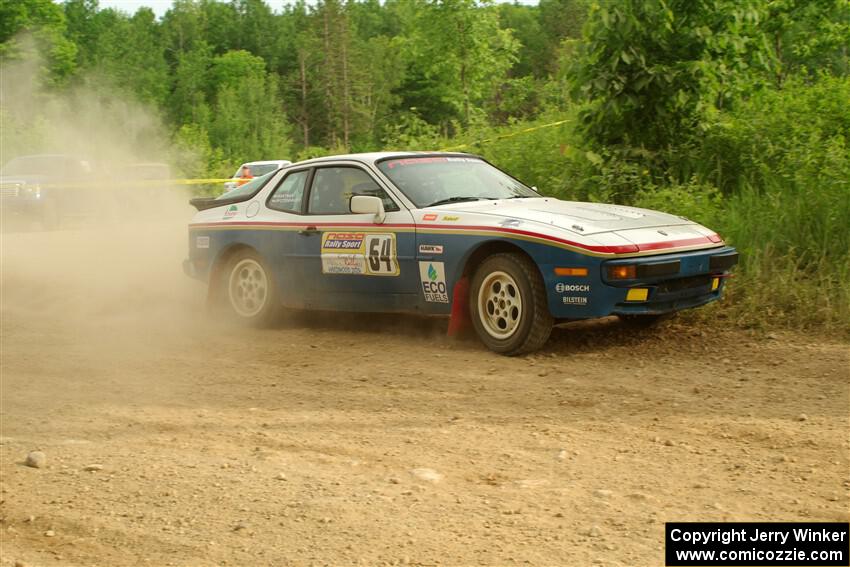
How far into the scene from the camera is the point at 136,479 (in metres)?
4.95

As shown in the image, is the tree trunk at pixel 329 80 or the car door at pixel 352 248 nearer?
the car door at pixel 352 248

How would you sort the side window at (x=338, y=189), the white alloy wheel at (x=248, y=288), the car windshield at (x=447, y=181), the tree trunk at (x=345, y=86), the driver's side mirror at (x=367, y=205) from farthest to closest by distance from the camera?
1. the tree trunk at (x=345, y=86)
2. the white alloy wheel at (x=248, y=288)
3. the side window at (x=338, y=189)
4. the car windshield at (x=447, y=181)
5. the driver's side mirror at (x=367, y=205)

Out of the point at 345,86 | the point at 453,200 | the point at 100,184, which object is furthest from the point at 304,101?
the point at 453,200

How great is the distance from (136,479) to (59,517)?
0.52m

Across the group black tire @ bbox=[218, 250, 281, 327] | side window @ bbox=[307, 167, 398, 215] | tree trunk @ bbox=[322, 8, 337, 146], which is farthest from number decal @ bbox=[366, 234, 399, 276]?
tree trunk @ bbox=[322, 8, 337, 146]

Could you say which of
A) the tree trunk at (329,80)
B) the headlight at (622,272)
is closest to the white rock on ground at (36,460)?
the headlight at (622,272)

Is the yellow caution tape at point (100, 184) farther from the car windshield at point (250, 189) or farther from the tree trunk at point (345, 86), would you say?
the tree trunk at point (345, 86)

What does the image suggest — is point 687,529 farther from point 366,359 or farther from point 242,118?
point 242,118

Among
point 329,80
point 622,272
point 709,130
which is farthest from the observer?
point 329,80

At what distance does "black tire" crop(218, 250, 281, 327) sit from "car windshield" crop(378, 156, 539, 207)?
1577 mm

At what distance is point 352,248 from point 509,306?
1.59 m

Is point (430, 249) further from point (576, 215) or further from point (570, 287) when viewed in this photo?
point (570, 287)

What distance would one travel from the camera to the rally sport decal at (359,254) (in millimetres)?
8109

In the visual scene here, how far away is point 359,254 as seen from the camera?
8336 millimetres
